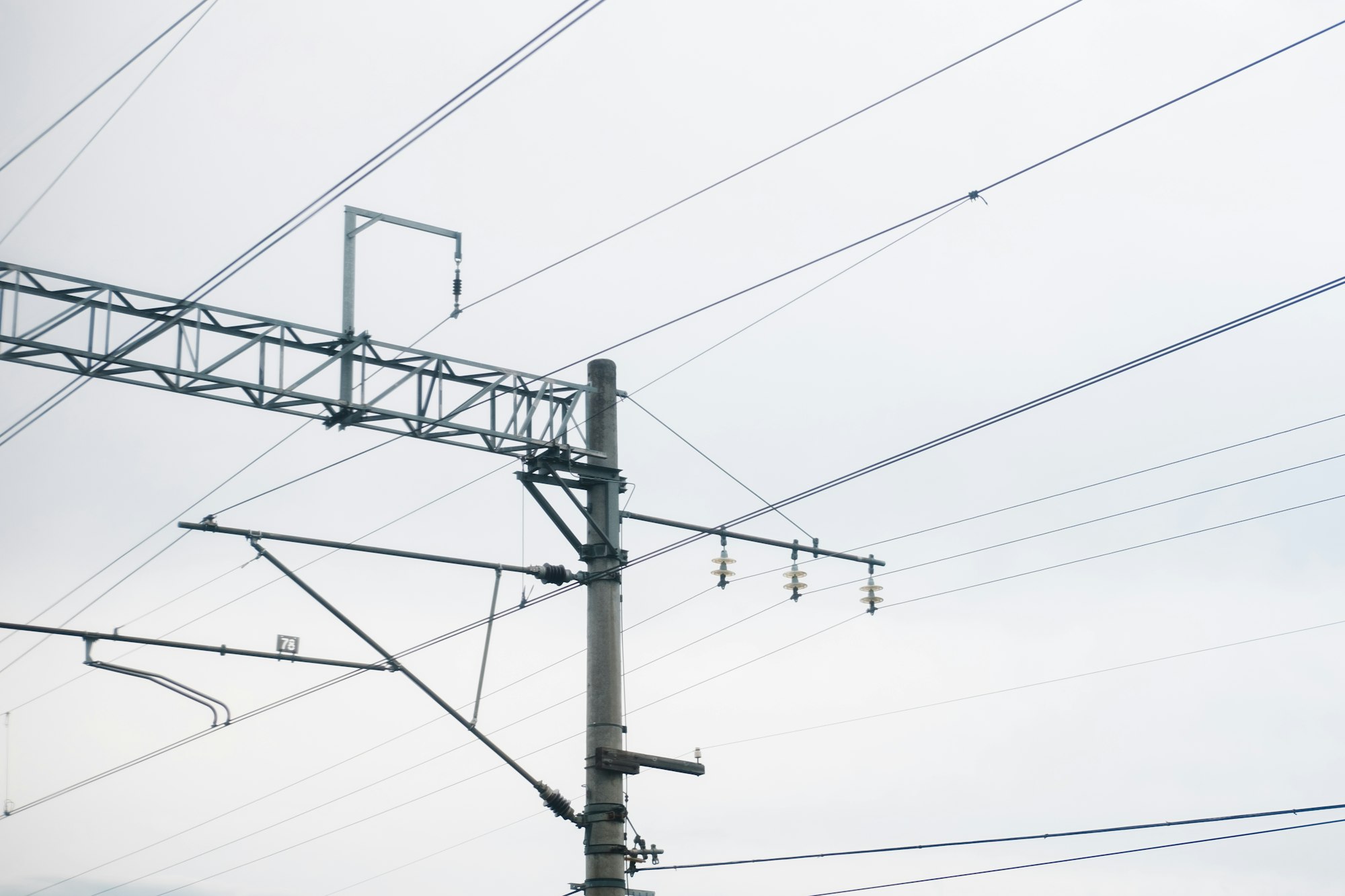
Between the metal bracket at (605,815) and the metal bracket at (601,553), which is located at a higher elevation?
the metal bracket at (601,553)

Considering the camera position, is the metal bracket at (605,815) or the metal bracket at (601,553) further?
the metal bracket at (601,553)

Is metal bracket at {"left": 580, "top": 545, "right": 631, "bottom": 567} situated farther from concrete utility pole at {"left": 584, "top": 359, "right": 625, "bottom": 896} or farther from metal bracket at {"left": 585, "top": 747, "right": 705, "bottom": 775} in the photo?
metal bracket at {"left": 585, "top": 747, "right": 705, "bottom": 775}

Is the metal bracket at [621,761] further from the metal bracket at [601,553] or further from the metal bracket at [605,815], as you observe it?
the metal bracket at [601,553]

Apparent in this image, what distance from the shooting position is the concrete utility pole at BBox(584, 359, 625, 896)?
2005cm

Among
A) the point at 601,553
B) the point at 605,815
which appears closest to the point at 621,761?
the point at 605,815

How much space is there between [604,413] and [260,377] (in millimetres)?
4754

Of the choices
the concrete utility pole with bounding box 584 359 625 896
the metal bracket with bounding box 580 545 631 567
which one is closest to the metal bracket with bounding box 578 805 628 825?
the concrete utility pole with bounding box 584 359 625 896

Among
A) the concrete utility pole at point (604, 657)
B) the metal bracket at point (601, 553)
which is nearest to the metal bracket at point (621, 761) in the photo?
the concrete utility pole at point (604, 657)

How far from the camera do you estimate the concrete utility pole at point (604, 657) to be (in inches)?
789

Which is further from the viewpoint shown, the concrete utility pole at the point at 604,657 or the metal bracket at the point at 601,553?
the metal bracket at the point at 601,553

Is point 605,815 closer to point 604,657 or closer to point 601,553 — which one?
point 604,657

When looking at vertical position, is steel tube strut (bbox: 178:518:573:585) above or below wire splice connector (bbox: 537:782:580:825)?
above

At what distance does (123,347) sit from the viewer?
18.7 meters

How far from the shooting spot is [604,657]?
67.5ft
